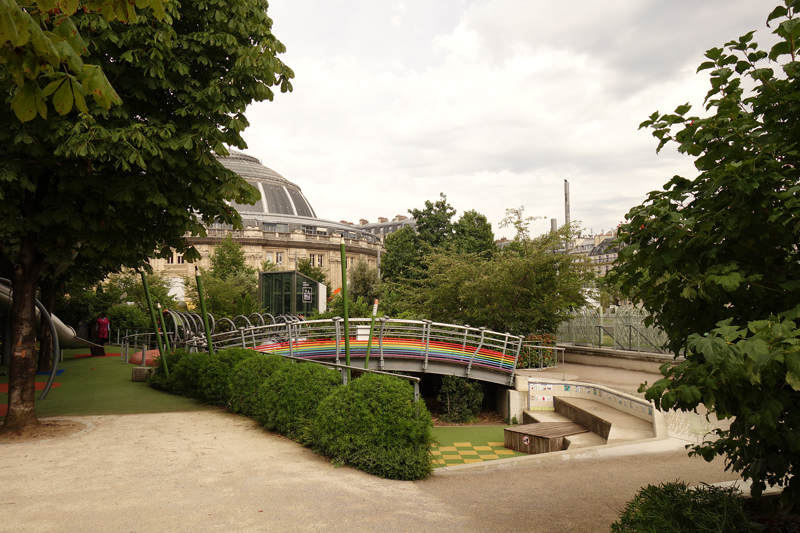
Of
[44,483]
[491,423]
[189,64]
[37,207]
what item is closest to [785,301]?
[44,483]

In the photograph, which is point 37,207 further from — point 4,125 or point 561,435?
point 561,435

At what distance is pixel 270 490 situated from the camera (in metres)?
6.52

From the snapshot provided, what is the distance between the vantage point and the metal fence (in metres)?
19.1

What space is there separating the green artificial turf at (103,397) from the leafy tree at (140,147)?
271 centimetres

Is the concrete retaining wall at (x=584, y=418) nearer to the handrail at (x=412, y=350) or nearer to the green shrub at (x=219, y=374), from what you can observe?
the handrail at (x=412, y=350)

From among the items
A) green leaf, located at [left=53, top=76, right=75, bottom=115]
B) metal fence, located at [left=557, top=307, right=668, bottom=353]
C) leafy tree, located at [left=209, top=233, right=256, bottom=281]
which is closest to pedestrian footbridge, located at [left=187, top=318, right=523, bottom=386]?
metal fence, located at [left=557, top=307, right=668, bottom=353]

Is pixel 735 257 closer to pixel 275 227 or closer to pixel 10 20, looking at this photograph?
pixel 10 20

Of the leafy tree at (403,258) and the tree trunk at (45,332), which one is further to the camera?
the leafy tree at (403,258)

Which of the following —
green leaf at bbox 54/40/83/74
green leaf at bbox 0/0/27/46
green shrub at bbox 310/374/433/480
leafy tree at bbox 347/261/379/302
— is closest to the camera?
green leaf at bbox 0/0/27/46

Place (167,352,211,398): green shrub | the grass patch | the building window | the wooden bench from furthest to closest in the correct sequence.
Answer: the building window → (167,352,211,398): green shrub → the grass patch → the wooden bench

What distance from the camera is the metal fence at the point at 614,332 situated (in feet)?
62.6

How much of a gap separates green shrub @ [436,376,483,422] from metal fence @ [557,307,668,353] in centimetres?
593

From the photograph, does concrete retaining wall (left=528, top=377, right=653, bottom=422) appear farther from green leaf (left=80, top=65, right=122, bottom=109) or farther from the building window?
the building window

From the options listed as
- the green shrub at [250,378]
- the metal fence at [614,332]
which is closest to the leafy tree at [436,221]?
the metal fence at [614,332]
